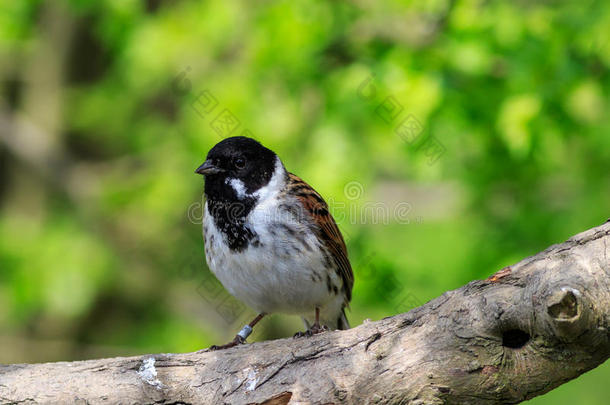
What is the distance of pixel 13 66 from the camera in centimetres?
996

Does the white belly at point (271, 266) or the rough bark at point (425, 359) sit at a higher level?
the white belly at point (271, 266)

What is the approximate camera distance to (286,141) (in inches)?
282

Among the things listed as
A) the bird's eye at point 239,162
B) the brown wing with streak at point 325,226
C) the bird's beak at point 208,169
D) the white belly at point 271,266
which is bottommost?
the white belly at point 271,266

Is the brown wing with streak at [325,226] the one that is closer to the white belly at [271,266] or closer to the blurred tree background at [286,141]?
the white belly at [271,266]

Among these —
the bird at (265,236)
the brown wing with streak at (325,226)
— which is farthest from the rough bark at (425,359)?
the brown wing with streak at (325,226)

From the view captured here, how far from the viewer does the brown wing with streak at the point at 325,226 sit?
4.85 m

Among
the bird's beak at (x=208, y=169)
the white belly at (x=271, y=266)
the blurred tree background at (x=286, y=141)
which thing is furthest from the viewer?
the blurred tree background at (x=286, y=141)

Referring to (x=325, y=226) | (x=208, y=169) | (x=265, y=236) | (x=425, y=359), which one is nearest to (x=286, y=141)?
(x=325, y=226)

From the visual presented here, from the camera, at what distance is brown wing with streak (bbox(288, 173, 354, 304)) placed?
4.85m

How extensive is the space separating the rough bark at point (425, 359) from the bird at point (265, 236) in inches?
27.1

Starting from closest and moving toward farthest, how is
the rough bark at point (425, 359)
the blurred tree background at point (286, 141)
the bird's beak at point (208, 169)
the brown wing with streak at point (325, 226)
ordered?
the rough bark at point (425, 359) < the bird's beak at point (208, 169) < the brown wing with streak at point (325, 226) < the blurred tree background at point (286, 141)

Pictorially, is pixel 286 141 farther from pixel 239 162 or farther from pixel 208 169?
pixel 208 169

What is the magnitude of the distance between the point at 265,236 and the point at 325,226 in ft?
2.01

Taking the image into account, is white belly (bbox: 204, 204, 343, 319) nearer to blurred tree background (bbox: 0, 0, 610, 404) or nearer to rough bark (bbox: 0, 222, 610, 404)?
rough bark (bbox: 0, 222, 610, 404)
